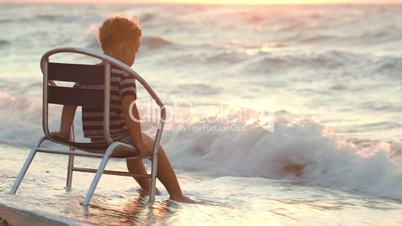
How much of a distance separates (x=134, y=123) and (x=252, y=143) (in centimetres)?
308

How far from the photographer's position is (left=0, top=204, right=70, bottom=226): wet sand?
4148 mm

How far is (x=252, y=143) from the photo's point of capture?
24.4 ft

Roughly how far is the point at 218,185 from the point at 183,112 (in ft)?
11.0

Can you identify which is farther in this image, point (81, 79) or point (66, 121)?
point (66, 121)

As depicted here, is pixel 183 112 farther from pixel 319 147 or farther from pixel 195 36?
pixel 195 36

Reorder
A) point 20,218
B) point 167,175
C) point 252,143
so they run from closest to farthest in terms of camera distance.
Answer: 1. point 20,218
2. point 167,175
3. point 252,143

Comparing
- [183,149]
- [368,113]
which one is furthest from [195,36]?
[183,149]

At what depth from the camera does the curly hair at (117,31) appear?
461cm

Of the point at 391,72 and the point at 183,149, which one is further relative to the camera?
the point at 391,72

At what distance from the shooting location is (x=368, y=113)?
10.2 metres

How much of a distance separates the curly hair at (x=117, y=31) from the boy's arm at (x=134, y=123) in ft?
1.29

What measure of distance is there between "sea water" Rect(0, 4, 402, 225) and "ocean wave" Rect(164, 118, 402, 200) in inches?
0.5

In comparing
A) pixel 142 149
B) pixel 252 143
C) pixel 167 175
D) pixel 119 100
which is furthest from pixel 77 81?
pixel 252 143

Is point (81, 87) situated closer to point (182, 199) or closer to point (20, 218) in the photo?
point (20, 218)
